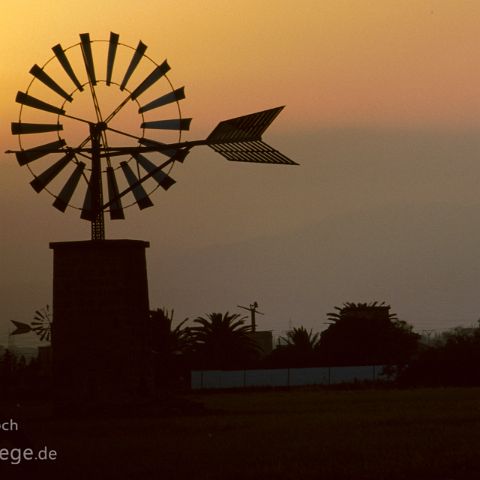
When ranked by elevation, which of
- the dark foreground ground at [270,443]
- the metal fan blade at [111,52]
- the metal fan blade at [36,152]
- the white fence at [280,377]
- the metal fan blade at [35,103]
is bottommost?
the dark foreground ground at [270,443]

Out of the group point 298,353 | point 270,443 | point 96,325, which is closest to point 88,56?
point 96,325

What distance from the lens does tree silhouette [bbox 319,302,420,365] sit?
268 feet

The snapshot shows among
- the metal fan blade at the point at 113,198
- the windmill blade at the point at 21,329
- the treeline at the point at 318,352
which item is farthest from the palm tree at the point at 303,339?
the metal fan blade at the point at 113,198

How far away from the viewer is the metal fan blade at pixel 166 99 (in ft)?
109

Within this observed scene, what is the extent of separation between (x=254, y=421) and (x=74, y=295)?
7733 mm

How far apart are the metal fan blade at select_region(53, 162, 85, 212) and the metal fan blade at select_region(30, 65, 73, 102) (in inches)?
77.9

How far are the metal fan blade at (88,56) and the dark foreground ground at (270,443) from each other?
9587 mm

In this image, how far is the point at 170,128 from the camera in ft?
111

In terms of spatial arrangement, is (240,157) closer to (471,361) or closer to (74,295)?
(74,295)

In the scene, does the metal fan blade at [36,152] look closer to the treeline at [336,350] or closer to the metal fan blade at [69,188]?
the metal fan blade at [69,188]

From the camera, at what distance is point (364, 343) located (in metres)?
82.8

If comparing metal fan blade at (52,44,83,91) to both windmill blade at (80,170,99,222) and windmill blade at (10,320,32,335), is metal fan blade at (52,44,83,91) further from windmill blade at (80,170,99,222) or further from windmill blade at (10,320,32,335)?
windmill blade at (10,320,32,335)

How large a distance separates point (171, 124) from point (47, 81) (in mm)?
3702

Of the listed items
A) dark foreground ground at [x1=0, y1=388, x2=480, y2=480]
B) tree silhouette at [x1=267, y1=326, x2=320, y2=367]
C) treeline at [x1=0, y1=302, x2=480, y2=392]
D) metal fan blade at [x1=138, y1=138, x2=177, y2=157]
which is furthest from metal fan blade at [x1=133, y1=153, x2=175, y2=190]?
tree silhouette at [x1=267, y1=326, x2=320, y2=367]
